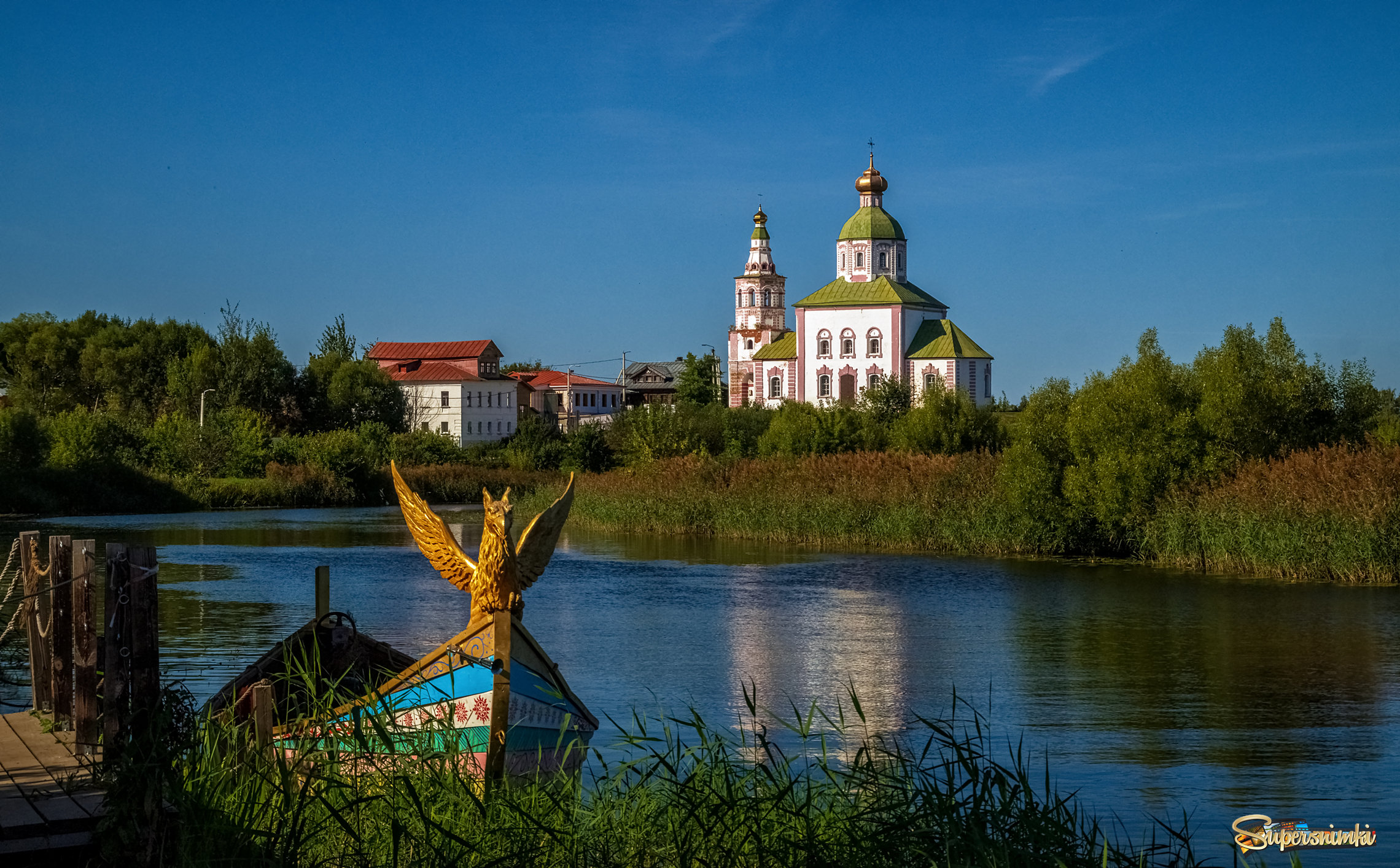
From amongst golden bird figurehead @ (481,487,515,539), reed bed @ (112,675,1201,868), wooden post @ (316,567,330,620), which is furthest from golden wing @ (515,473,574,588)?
wooden post @ (316,567,330,620)

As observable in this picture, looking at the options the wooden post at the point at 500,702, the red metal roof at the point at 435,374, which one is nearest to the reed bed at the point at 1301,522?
the wooden post at the point at 500,702

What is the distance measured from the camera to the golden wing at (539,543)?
807 cm

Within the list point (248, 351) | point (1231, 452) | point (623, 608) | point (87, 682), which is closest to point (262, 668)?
point (87, 682)

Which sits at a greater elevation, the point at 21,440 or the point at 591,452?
the point at 21,440

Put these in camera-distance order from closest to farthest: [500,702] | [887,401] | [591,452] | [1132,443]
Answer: [500,702] → [1132,443] → [591,452] → [887,401]

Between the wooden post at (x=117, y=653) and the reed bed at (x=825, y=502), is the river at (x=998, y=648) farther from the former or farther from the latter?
the wooden post at (x=117, y=653)

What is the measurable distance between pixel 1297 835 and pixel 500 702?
15.3ft

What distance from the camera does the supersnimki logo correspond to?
8.17 metres

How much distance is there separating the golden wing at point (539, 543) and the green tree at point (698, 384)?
259ft

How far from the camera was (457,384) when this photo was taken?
81.4 meters

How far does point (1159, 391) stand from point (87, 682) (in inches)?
973

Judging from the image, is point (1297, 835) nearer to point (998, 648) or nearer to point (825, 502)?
point (998, 648)

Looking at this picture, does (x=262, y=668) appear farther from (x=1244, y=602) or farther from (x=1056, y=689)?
(x=1244, y=602)

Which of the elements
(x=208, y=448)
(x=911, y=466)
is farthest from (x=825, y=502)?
(x=208, y=448)
